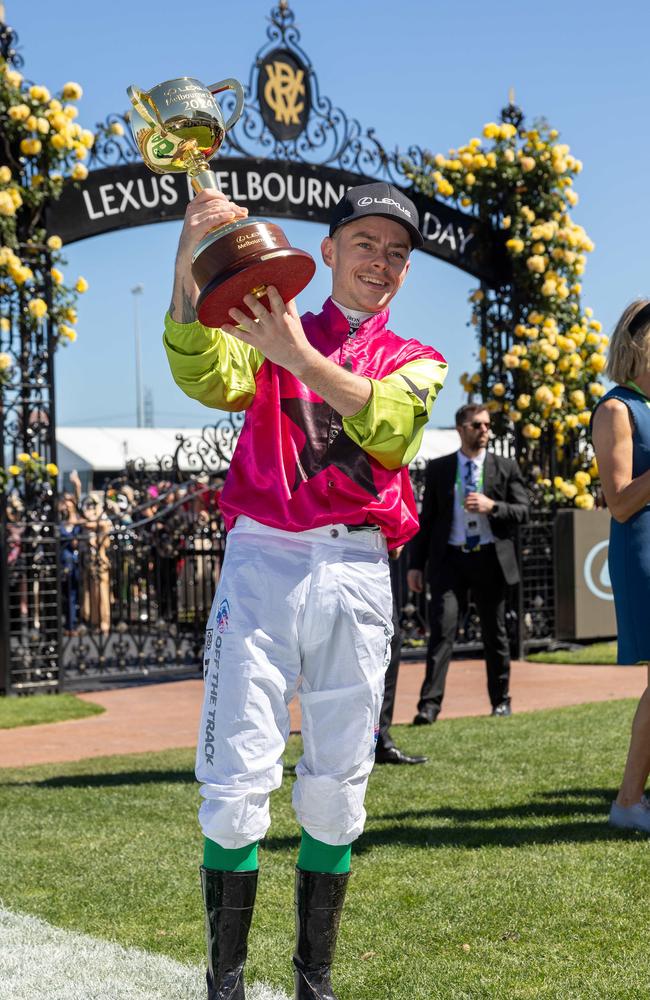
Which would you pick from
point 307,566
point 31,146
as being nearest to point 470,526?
point 31,146

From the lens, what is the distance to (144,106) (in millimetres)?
2848

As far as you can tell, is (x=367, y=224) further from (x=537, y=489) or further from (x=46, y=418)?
(x=537, y=489)

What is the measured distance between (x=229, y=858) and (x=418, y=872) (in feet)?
5.64

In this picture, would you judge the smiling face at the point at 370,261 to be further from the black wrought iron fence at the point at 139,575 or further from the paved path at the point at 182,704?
the black wrought iron fence at the point at 139,575

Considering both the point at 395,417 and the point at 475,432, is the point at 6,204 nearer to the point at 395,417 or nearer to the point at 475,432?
the point at 475,432

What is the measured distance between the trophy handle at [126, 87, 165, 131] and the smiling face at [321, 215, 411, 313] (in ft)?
1.74

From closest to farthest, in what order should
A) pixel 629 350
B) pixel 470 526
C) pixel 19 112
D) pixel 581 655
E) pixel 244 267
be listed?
pixel 244 267, pixel 629 350, pixel 470 526, pixel 19 112, pixel 581 655

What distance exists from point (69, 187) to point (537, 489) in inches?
215

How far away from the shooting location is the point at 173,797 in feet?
18.9

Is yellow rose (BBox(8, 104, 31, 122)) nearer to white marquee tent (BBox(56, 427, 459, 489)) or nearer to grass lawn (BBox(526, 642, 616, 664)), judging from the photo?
grass lawn (BBox(526, 642, 616, 664))

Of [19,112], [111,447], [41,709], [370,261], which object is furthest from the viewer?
[111,447]

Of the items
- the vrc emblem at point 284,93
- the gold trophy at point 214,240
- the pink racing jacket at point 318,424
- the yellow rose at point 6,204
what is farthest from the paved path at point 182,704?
the vrc emblem at point 284,93

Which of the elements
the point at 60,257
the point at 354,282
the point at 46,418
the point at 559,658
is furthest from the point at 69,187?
the point at 354,282

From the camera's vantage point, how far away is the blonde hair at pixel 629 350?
4703mm
